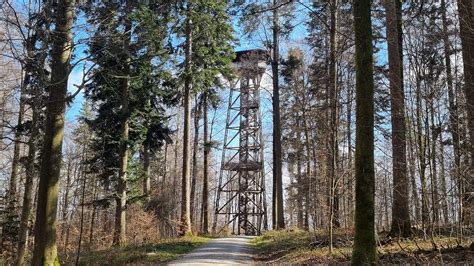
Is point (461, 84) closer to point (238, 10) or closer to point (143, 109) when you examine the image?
point (238, 10)

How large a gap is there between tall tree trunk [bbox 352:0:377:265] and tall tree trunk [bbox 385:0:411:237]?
3.61m

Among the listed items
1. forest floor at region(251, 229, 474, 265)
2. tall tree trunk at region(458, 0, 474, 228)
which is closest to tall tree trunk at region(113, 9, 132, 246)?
forest floor at region(251, 229, 474, 265)

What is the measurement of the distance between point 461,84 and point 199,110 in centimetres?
2065

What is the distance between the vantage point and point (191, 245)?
1569cm

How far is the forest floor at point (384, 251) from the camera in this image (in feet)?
24.8

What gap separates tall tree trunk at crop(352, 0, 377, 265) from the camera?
6586 mm

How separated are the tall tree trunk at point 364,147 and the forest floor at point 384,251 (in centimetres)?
121

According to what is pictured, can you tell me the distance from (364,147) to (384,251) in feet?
11.8

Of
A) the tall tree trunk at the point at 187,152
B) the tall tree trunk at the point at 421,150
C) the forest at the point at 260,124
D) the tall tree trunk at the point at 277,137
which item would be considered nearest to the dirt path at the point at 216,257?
the forest at the point at 260,124

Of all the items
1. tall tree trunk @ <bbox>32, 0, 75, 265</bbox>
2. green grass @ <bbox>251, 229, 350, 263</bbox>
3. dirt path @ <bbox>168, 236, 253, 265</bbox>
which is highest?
tall tree trunk @ <bbox>32, 0, 75, 265</bbox>

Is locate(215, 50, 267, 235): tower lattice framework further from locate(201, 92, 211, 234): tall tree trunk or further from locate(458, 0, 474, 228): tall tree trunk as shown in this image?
locate(458, 0, 474, 228): tall tree trunk

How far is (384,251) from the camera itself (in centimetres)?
923

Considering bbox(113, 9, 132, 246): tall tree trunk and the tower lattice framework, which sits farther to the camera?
the tower lattice framework

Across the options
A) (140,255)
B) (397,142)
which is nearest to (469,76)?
(397,142)
